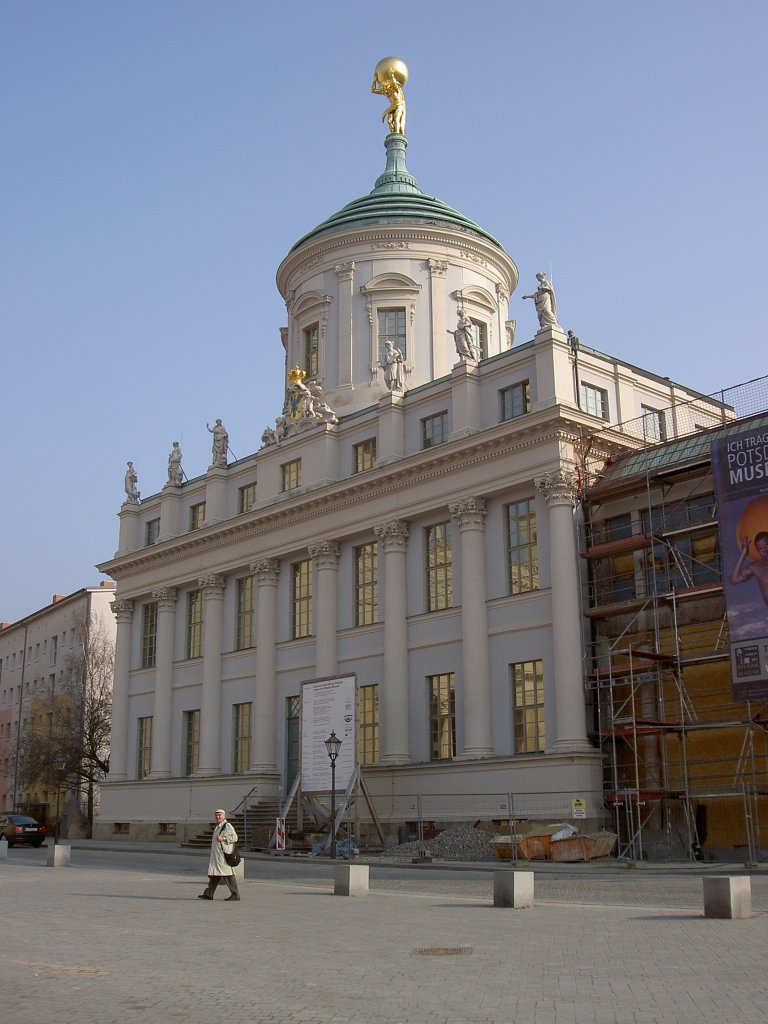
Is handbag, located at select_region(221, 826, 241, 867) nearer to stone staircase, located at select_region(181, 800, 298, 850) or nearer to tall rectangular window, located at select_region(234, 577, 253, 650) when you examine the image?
stone staircase, located at select_region(181, 800, 298, 850)

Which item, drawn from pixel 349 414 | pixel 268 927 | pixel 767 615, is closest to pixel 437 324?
pixel 349 414

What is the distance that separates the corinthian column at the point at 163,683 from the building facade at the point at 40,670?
16.3 metres

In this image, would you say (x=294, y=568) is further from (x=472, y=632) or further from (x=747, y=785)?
(x=747, y=785)

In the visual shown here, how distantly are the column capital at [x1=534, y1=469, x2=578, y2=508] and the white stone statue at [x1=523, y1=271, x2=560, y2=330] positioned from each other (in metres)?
4.95

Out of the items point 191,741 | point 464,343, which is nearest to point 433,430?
point 464,343

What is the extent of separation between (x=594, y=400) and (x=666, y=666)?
9131 mm

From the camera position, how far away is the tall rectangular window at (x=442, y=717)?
3662 centimetres

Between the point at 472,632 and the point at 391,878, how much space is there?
439 inches

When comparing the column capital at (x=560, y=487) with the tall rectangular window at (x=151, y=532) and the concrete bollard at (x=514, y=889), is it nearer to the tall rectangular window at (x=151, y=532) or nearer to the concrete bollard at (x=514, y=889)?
the concrete bollard at (x=514, y=889)

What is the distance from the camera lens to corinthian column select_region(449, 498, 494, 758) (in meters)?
35.0

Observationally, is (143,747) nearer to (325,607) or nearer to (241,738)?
(241,738)

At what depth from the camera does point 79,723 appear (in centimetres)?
6106

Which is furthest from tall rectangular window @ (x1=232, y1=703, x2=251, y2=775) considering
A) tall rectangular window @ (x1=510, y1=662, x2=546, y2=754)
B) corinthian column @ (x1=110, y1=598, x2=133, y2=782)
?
tall rectangular window @ (x1=510, y1=662, x2=546, y2=754)

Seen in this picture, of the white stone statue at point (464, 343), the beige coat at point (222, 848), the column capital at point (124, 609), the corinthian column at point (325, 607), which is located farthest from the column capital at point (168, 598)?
the beige coat at point (222, 848)
